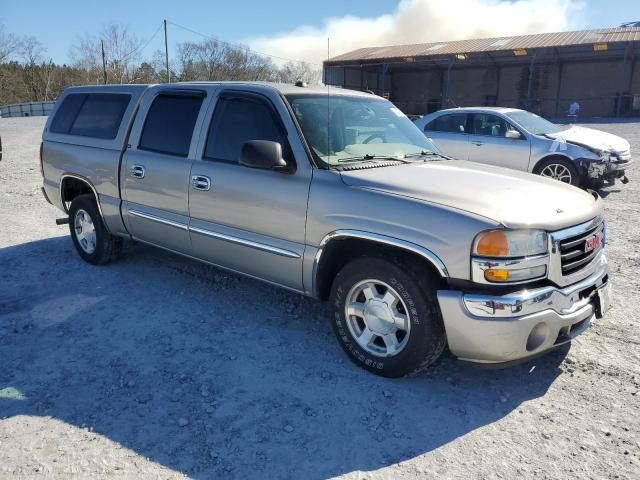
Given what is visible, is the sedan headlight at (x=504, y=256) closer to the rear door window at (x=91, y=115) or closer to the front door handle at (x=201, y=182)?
the front door handle at (x=201, y=182)

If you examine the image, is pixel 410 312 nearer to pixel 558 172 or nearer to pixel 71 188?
pixel 71 188

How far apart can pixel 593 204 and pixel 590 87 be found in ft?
119

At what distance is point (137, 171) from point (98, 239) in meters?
1.18

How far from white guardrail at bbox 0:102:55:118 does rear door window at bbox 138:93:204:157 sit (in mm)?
38260

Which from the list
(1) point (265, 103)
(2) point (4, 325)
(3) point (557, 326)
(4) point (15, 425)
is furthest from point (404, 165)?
(2) point (4, 325)

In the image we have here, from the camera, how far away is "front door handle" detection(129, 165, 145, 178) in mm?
4938

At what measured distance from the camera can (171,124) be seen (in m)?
4.80

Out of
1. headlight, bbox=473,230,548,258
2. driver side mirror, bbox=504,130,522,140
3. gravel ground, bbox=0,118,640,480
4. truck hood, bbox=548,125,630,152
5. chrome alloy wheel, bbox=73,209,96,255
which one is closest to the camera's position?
gravel ground, bbox=0,118,640,480

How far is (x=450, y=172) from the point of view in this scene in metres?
3.85

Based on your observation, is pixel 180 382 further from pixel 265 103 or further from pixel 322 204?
pixel 265 103

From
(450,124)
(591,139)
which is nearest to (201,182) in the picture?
(450,124)

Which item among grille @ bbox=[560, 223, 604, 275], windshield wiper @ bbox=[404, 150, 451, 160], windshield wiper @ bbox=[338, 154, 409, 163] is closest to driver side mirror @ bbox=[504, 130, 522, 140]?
windshield wiper @ bbox=[404, 150, 451, 160]

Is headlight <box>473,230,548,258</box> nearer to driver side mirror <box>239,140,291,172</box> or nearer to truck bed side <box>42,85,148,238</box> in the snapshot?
driver side mirror <box>239,140,291,172</box>

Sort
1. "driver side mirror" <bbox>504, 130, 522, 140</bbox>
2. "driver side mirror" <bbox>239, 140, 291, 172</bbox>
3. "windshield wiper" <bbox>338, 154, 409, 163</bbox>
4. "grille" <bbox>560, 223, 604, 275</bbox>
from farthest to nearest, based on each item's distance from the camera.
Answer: "driver side mirror" <bbox>504, 130, 522, 140</bbox> → "windshield wiper" <bbox>338, 154, 409, 163</bbox> → "driver side mirror" <bbox>239, 140, 291, 172</bbox> → "grille" <bbox>560, 223, 604, 275</bbox>
